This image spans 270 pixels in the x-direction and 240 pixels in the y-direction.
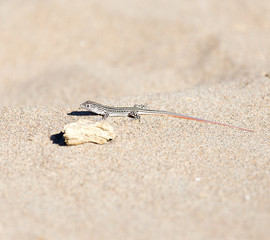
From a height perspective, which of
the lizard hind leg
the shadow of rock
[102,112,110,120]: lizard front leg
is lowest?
the shadow of rock

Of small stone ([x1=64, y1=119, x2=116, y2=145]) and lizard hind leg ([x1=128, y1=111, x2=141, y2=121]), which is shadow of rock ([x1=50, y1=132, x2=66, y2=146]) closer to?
small stone ([x1=64, y1=119, x2=116, y2=145])

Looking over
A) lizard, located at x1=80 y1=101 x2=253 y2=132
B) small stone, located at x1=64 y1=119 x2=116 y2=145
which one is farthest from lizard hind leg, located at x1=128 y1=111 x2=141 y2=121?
small stone, located at x1=64 y1=119 x2=116 y2=145

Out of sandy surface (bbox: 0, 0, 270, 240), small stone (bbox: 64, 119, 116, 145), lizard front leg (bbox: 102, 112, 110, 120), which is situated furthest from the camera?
lizard front leg (bbox: 102, 112, 110, 120)

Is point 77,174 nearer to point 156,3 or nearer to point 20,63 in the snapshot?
point 20,63

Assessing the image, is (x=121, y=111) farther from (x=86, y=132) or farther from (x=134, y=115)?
(x=86, y=132)

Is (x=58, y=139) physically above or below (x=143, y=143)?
Result: below

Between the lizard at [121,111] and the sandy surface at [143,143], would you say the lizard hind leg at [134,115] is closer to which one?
the lizard at [121,111]

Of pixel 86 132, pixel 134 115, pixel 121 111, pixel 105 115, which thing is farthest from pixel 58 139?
pixel 134 115

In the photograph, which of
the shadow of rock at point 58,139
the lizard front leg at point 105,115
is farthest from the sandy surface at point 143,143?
the lizard front leg at point 105,115
